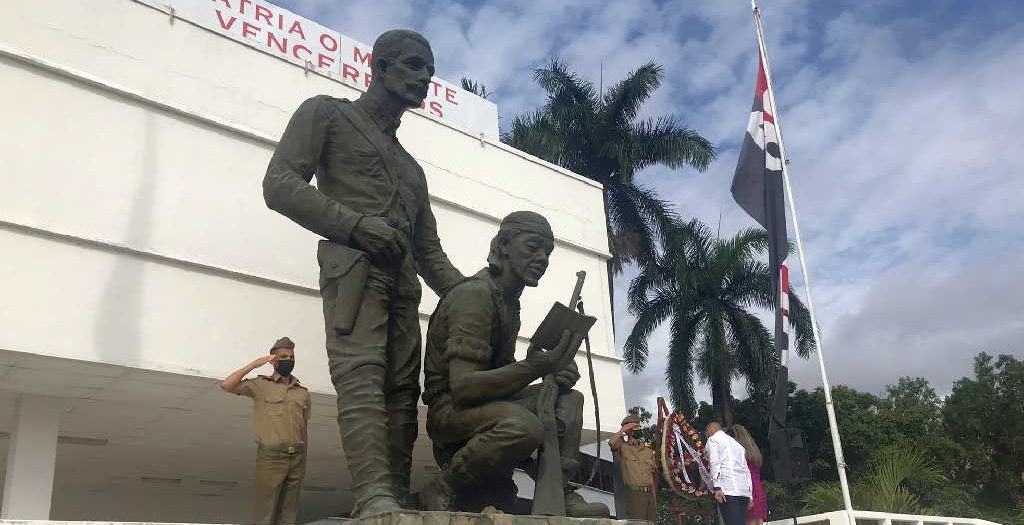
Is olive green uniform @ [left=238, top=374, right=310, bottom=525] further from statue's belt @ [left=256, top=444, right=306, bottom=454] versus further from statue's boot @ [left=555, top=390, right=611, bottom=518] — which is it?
statue's boot @ [left=555, top=390, right=611, bottom=518]

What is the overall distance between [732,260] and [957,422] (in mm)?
19057

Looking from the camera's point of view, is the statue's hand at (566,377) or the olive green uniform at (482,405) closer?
the olive green uniform at (482,405)

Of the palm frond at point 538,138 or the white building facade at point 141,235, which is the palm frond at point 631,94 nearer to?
the palm frond at point 538,138

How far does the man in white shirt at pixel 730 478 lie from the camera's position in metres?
7.50

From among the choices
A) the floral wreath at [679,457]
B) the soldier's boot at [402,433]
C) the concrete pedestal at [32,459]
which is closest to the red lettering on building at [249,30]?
the concrete pedestal at [32,459]

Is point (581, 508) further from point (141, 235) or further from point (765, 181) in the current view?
point (765, 181)

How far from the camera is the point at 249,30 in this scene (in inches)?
394

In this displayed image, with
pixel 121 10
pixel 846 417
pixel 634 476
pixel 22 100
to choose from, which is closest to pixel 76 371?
pixel 22 100

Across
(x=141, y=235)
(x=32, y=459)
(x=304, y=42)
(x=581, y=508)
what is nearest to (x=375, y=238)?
(x=581, y=508)

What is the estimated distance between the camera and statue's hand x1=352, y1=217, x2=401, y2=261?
3385 mm

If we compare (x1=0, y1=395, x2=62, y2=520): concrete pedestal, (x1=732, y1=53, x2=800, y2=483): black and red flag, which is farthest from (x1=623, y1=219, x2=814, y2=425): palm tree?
(x1=0, y1=395, x2=62, y2=520): concrete pedestal

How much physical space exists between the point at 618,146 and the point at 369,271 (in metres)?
22.3

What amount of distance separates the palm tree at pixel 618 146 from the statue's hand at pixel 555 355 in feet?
70.3

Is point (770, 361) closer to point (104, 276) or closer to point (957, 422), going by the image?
point (957, 422)
